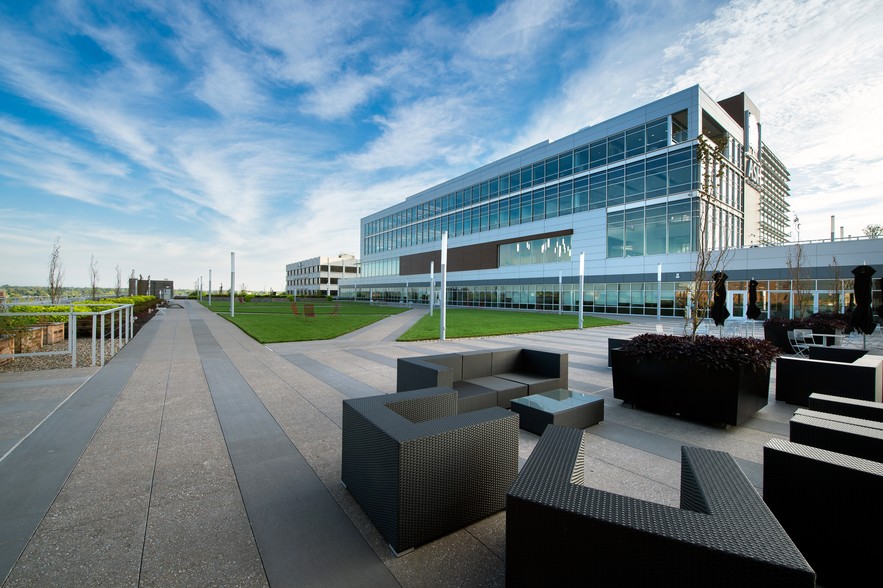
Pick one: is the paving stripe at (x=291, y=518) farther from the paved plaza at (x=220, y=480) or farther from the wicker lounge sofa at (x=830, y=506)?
the wicker lounge sofa at (x=830, y=506)

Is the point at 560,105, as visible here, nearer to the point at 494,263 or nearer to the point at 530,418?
the point at 530,418

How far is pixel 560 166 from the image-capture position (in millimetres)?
36844

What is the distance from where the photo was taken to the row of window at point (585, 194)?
93.2 ft

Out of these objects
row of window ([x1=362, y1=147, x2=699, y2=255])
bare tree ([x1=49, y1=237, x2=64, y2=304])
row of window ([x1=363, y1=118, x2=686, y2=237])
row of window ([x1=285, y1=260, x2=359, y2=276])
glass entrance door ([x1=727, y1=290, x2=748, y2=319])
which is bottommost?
glass entrance door ([x1=727, y1=290, x2=748, y2=319])

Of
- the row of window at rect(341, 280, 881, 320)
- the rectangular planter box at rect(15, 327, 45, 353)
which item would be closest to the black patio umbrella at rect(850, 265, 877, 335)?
the row of window at rect(341, 280, 881, 320)

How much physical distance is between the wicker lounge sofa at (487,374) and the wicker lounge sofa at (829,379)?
12.5ft

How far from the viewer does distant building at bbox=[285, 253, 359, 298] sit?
10150 cm

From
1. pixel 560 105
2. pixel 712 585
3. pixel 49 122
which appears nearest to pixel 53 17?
pixel 49 122

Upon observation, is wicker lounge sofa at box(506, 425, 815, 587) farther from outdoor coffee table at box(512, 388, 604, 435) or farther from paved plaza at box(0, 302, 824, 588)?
outdoor coffee table at box(512, 388, 604, 435)

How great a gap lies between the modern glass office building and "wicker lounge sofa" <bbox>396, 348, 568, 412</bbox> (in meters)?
18.1

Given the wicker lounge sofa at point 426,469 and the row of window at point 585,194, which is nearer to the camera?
the wicker lounge sofa at point 426,469

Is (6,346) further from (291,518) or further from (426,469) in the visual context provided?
(426,469)

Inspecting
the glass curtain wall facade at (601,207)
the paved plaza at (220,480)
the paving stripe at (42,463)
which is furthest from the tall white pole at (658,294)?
the paving stripe at (42,463)

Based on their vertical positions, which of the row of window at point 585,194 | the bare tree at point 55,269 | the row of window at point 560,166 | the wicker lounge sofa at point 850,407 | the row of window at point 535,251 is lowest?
the wicker lounge sofa at point 850,407
